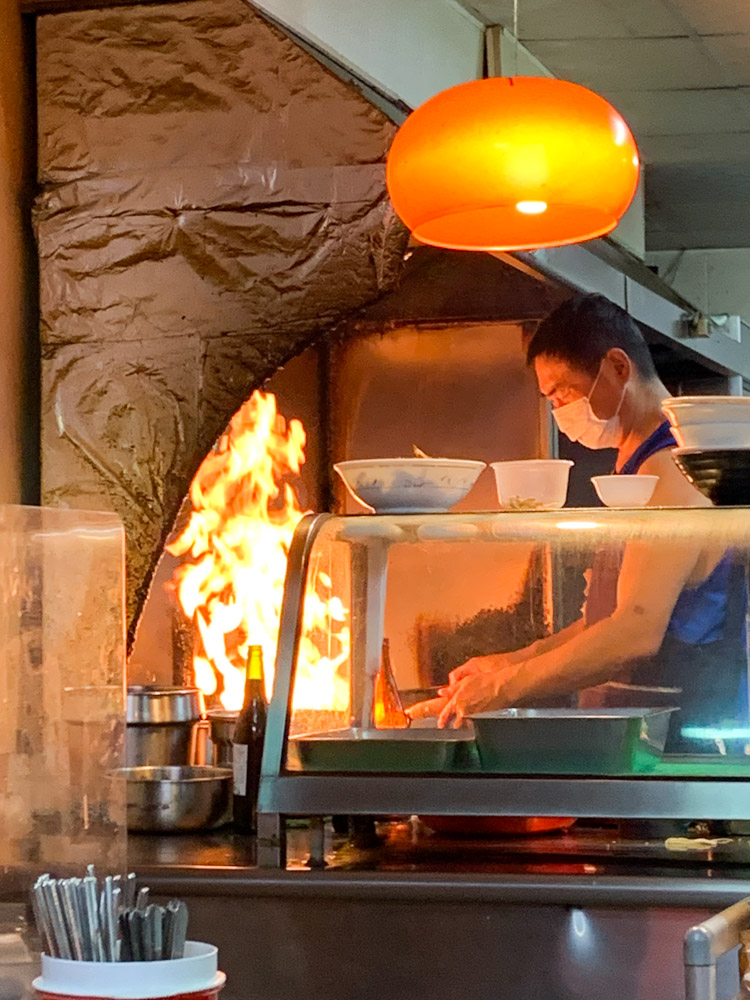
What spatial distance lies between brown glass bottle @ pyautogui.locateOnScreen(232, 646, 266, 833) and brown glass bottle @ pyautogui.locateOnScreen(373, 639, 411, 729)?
0.23 metres

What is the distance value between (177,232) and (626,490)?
59.0 inches

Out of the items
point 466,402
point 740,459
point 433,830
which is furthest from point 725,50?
point 433,830

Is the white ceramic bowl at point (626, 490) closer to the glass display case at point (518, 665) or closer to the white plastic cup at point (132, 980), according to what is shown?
the glass display case at point (518, 665)

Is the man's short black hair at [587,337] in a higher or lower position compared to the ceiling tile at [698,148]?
lower

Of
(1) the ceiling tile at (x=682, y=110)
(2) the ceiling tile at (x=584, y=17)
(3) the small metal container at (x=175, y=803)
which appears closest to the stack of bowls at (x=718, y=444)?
(3) the small metal container at (x=175, y=803)

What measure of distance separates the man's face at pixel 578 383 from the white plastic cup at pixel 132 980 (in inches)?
111

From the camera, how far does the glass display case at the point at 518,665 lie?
2.34m

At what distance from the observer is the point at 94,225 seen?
12.0ft

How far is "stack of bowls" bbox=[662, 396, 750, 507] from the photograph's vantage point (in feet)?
8.02

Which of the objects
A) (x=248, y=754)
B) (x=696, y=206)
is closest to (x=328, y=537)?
(x=248, y=754)

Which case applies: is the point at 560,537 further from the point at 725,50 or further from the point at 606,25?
the point at 725,50

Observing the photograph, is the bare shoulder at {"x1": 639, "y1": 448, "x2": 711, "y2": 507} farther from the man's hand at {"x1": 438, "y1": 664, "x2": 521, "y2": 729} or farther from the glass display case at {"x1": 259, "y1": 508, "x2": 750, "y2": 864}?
the man's hand at {"x1": 438, "y1": 664, "x2": 521, "y2": 729}

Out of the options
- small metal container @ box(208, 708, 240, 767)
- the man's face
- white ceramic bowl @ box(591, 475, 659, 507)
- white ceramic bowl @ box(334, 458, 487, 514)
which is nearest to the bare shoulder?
white ceramic bowl @ box(591, 475, 659, 507)

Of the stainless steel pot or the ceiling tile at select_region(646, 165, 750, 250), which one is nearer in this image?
the stainless steel pot
